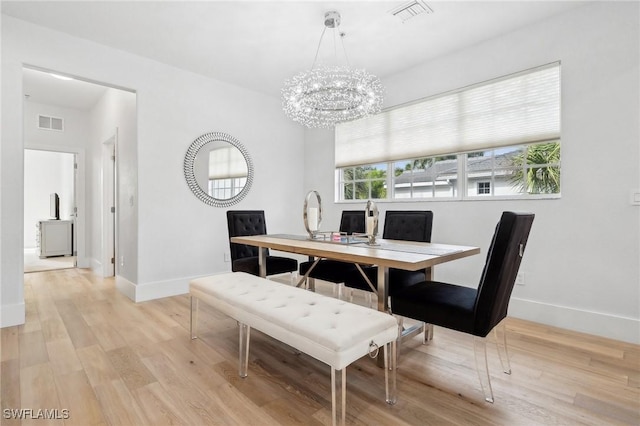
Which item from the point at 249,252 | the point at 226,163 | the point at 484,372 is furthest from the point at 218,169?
the point at 484,372

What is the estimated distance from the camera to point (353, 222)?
356cm

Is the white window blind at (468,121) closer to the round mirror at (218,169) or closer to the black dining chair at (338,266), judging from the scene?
the black dining chair at (338,266)

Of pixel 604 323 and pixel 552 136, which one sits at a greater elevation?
pixel 552 136

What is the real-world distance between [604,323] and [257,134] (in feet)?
14.2

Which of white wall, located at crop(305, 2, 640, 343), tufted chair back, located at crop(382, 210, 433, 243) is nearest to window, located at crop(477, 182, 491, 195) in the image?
white wall, located at crop(305, 2, 640, 343)

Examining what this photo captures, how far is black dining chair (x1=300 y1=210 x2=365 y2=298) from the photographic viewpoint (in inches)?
110

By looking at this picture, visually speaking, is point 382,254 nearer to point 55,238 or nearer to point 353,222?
point 353,222

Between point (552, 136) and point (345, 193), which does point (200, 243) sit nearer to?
point (345, 193)

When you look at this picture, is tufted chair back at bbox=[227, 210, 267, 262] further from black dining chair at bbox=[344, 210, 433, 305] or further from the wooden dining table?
black dining chair at bbox=[344, 210, 433, 305]

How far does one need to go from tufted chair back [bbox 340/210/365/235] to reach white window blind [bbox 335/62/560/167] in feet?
2.96

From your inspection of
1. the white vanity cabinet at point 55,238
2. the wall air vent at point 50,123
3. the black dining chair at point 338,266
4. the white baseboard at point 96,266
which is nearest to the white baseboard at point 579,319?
the black dining chair at point 338,266

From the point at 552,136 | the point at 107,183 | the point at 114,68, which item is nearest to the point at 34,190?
the point at 107,183

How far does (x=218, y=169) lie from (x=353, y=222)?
6.41ft

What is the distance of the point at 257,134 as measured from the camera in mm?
4570
